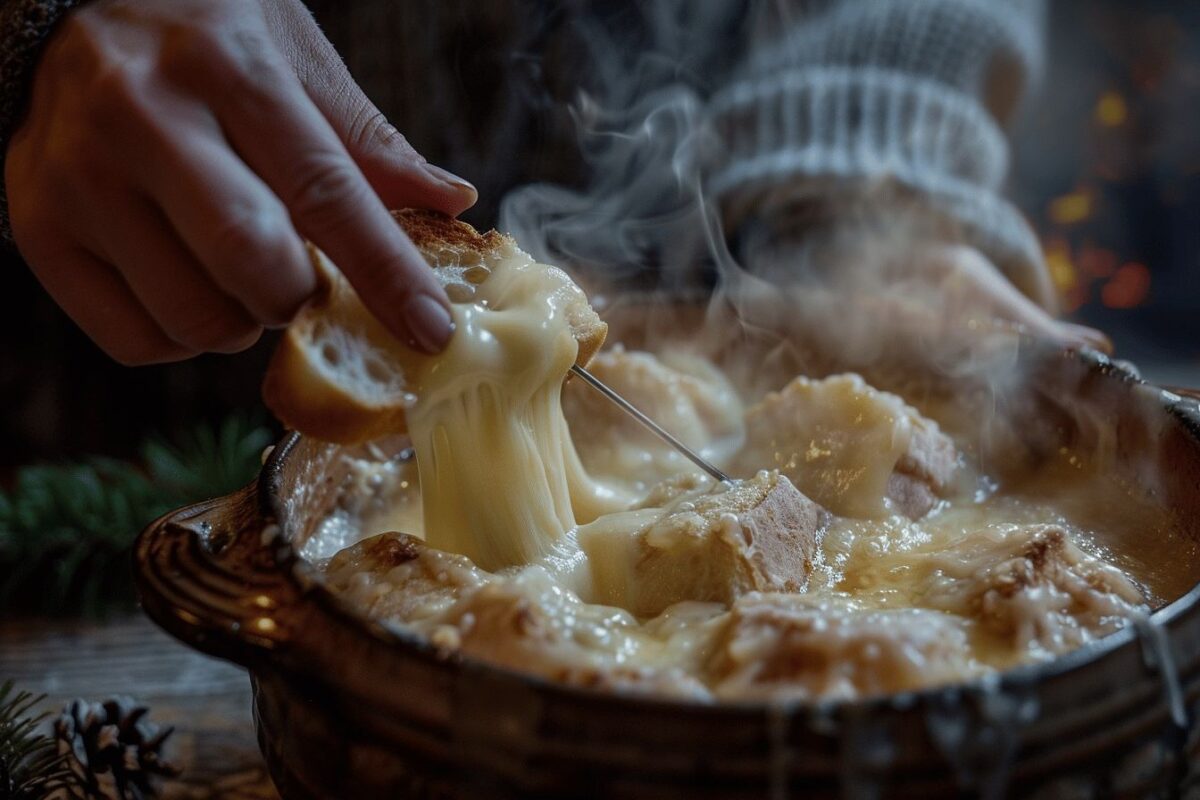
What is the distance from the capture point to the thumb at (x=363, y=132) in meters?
1.46

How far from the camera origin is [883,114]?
9.36 ft

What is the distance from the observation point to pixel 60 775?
55.6 inches

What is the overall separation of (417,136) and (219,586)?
1.99 metres

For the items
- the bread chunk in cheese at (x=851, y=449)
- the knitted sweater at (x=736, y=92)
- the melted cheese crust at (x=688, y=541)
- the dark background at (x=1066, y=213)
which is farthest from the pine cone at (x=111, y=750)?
the dark background at (x=1066, y=213)

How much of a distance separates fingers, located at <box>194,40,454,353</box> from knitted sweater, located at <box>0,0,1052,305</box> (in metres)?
1.40

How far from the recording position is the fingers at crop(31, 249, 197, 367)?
1.28 metres

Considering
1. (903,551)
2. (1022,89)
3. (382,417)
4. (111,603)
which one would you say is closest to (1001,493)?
(903,551)

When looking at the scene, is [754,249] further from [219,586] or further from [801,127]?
[219,586]

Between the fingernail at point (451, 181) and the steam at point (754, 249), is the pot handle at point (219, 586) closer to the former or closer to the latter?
the fingernail at point (451, 181)

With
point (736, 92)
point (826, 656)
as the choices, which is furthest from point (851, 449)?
point (736, 92)

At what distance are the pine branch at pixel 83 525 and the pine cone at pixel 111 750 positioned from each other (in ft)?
1.98

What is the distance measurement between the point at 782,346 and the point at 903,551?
0.72 meters

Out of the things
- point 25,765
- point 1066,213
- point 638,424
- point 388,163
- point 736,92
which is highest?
point 388,163

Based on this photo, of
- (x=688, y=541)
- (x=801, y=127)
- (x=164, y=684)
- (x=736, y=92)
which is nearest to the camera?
(x=688, y=541)
